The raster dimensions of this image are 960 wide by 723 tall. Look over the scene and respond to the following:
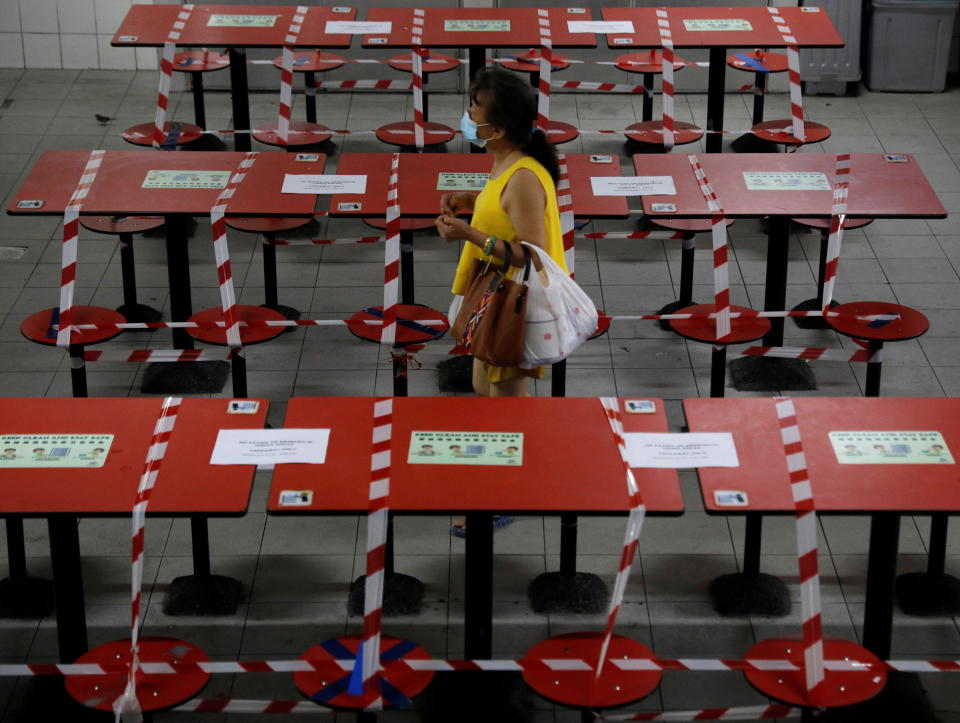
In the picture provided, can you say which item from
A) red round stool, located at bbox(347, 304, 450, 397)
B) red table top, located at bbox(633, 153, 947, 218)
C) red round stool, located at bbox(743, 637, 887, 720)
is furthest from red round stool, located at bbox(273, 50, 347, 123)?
→ red round stool, located at bbox(743, 637, 887, 720)

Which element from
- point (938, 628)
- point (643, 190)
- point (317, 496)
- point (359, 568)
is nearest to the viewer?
point (317, 496)

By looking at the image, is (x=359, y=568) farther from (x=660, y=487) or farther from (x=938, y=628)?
(x=938, y=628)

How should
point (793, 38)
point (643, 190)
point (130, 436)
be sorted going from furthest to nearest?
A: point (793, 38), point (643, 190), point (130, 436)

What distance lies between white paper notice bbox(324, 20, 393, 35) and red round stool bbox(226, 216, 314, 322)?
5.54ft

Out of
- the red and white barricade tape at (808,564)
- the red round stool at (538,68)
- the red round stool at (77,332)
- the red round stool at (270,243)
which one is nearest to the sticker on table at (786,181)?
the red round stool at (538,68)

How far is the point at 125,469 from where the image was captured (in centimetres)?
423

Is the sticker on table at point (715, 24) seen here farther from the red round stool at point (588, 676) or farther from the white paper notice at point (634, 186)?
the red round stool at point (588, 676)

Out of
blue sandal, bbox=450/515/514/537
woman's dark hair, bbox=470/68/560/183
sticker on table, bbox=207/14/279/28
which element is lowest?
blue sandal, bbox=450/515/514/537

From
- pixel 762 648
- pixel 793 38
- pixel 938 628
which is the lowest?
pixel 938 628

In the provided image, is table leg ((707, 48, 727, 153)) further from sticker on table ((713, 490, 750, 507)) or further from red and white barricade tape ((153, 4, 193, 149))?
sticker on table ((713, 490, 750, 507))

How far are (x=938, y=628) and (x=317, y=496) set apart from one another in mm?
2490

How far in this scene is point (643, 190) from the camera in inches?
258

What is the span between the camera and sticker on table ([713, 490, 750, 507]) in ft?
13.5

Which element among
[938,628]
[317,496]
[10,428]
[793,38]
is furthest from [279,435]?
[793,38]
